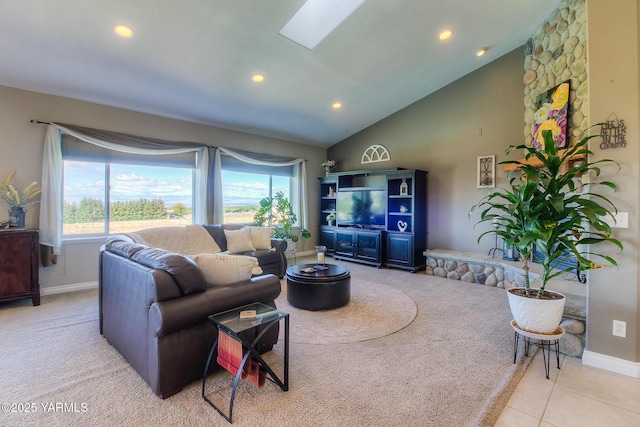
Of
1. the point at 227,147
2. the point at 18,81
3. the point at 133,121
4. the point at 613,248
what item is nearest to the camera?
the point at 613,248

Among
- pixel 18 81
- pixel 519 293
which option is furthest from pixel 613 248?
pixel 18 81

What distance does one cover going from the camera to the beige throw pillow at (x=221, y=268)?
222cm

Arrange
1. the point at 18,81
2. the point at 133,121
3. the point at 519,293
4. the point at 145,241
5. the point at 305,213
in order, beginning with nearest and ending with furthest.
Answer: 1. the point at 519,293
2. the point at 18,81
3. the point at 145,241
4. the point at 133,121
5. the point at 305,213

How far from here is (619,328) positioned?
2.24 m

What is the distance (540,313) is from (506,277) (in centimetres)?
249

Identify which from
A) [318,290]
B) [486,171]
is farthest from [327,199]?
[318,290]

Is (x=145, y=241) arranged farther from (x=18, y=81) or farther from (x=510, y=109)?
(x=510, y=109)

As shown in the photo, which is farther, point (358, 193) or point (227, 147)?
point (358, 193)

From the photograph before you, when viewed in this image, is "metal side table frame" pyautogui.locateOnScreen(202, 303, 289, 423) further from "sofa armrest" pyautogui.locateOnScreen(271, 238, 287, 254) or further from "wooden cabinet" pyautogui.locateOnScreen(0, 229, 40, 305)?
"wooden cabinet" pyautogui.locateOnScreen(0, 229, 40, 305)

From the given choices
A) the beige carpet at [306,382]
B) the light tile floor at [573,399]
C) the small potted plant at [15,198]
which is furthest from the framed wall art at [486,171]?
the small potted plant at [15,198]

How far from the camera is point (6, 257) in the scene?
346 cm

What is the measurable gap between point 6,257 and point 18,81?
2161 mm

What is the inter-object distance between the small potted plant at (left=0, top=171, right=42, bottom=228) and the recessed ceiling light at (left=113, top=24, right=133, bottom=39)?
Result: 2.29 m

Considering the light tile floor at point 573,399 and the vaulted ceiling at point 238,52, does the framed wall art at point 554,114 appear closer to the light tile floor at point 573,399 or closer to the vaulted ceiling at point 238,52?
the vaulted ceiling at point 238,52
